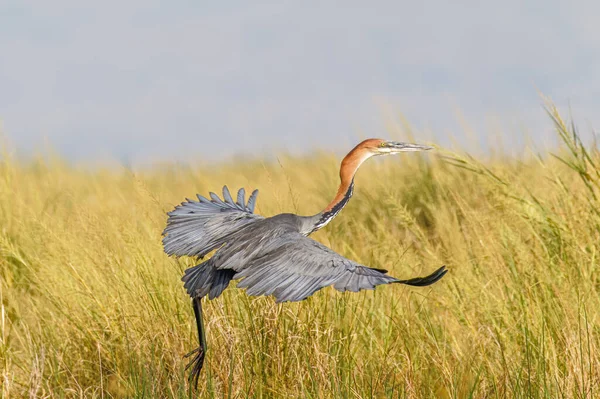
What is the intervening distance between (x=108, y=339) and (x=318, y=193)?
407 centimetres

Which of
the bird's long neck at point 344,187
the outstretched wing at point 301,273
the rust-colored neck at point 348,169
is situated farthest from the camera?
the rust-colored neck at point 348,169

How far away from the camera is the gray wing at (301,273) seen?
297 cm

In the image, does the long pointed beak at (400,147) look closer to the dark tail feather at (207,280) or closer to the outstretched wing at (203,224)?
the outstretched wing at (203,224)

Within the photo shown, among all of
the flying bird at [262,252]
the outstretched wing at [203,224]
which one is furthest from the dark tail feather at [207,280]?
the outstretched wing at [203,224]

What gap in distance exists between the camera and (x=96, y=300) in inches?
167

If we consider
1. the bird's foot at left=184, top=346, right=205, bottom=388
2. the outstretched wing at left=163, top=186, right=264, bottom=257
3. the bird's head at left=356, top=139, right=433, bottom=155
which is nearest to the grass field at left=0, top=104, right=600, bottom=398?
the bird's foot at left=184, top=346, right=205, bottom=388

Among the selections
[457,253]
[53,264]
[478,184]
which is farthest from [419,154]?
[53,264]

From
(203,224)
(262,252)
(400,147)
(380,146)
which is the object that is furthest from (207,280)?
(400,147)

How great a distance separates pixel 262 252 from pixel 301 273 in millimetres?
296

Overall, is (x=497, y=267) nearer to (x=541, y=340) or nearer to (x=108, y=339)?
(x=541, y=340)

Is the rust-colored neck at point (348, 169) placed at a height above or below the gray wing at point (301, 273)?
above

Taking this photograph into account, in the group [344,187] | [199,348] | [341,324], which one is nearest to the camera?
[199,348]

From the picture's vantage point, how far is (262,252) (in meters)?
3.39

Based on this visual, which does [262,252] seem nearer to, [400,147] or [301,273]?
[301,273]
